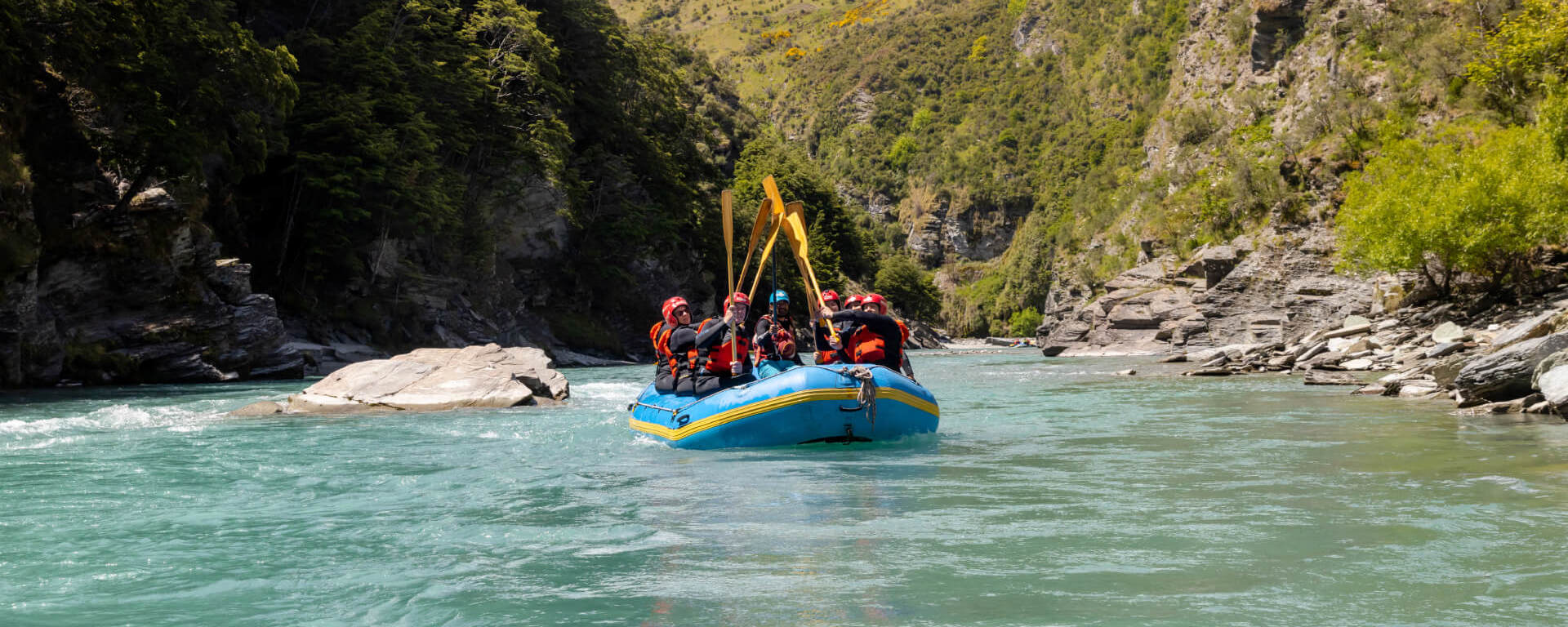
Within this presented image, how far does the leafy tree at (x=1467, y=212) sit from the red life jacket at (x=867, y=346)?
65.5ft

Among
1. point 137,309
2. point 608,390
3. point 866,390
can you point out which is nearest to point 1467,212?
point 608,390

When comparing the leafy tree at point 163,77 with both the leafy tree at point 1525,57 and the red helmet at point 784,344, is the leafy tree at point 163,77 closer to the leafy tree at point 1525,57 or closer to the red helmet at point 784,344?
the red helmet at point 784,344

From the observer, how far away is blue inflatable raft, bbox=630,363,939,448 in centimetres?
1076

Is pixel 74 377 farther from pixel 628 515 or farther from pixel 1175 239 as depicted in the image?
pixel 1175 239

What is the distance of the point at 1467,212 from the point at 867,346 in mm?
20590

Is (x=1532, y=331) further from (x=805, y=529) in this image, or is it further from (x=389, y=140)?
(x=389, y=140)

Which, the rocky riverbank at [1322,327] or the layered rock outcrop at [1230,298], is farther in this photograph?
the layered rock outcrop at [1230,298]

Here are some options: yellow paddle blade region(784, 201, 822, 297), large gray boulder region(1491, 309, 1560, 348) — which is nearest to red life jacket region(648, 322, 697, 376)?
yellow paddle blade region(784, 201, 822, 297)

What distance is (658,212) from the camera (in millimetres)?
52938

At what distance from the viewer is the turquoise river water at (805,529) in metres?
4.69

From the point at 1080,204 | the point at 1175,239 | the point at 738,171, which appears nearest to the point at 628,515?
the point at 1175,239

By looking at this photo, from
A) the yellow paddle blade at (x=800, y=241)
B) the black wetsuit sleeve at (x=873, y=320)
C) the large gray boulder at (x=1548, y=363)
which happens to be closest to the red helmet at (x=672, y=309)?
the black wetsuit sleeve at (x=873, y=320)

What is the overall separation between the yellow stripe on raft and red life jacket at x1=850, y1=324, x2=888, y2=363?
2.85ft

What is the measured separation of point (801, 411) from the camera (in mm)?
10727
